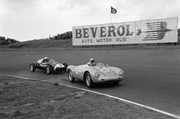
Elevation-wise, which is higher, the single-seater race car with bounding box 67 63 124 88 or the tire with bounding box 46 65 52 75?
the single-seater race car with bounding box 67 63 124 88

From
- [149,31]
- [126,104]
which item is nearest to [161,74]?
Result: [126,104]

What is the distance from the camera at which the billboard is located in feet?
89.4

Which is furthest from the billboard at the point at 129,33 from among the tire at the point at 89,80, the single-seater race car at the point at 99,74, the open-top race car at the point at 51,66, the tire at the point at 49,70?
the tire at the point at 89,80

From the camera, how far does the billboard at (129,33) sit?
1072 inches

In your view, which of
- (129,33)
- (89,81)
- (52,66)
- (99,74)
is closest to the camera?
(99,74)

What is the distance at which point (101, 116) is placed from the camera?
5.57 meters

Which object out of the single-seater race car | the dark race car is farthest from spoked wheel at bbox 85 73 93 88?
the dark race car

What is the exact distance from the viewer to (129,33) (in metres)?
29.7

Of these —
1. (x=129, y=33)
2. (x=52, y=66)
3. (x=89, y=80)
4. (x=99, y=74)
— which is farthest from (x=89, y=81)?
(x=129, y=33)

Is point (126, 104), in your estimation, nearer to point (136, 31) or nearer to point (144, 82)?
point (144, 82)

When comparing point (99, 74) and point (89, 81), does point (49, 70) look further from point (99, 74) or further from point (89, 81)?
point (99, 74)

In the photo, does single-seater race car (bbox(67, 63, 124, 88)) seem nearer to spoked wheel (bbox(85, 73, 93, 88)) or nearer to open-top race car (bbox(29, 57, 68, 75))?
spoked wheel (bbox(85, 73, 93, 88))

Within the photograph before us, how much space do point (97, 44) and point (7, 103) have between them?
84.5ft

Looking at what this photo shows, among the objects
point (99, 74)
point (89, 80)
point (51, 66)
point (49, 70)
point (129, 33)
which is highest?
point (129, 33)
